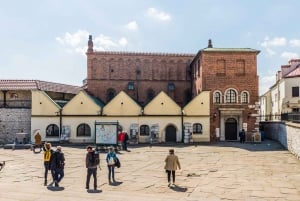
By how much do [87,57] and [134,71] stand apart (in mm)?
6383

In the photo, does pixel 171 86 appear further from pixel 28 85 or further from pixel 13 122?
pixel 13 122

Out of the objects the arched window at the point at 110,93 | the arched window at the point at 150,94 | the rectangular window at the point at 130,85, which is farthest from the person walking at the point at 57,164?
the arched window at the point at 150,94

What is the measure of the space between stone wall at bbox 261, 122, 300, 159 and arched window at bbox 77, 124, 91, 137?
18.8 m

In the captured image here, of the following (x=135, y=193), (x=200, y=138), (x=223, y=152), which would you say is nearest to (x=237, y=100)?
(x=200, y=138)

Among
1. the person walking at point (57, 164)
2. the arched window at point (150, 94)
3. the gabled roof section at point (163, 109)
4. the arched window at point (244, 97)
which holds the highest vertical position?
the arched window at point (150, 94)

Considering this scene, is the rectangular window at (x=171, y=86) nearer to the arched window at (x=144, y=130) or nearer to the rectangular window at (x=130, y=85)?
the rectangular window at (x=130, y=85)

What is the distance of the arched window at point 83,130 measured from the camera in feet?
111

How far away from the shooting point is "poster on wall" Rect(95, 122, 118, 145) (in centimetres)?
2802

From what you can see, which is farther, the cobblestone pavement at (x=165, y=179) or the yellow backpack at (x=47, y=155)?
the yellow backpack at (x=47, y=155)

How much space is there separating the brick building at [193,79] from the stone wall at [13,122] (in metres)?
9.87

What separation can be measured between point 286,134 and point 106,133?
50.2ft

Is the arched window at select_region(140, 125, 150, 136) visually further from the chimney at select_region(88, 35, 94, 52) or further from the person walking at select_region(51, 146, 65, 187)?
the person walking at select_region(51, 146, 65, 187)

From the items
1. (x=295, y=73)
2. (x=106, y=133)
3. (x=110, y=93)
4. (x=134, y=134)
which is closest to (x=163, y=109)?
(x=134, y=134)

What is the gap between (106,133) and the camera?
92.6 ft
